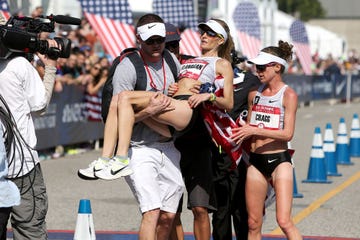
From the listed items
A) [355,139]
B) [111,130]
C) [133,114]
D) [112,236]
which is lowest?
[355,139]

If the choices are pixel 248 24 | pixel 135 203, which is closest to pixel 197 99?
pixel 135 203

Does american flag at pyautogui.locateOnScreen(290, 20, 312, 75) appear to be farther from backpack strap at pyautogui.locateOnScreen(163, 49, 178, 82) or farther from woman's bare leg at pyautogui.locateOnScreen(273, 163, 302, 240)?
backpack strap at pyautogui.locateOnScreen(163, 49, 178, 82)

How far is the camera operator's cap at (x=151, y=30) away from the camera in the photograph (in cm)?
798

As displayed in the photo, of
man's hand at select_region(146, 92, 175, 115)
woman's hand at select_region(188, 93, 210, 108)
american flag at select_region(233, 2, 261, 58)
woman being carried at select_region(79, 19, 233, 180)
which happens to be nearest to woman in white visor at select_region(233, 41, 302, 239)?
woman being carried at select_region(79, 19, 233, 180)

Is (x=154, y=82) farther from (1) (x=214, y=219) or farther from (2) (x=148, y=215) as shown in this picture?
(1) (x=214, y=219)

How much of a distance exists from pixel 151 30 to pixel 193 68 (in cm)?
54

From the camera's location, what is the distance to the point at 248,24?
34281 mm

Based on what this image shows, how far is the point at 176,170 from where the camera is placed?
834cm

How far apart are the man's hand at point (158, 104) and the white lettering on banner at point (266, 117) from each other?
3.40 ft

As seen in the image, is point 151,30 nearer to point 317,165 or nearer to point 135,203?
point 135,203

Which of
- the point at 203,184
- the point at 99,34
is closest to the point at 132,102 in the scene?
the point at 203,184

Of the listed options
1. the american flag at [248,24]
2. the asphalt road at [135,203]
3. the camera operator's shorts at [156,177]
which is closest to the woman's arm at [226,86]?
the camera operator's shorts at [156,177]

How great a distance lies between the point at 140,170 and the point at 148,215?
1.07 ft

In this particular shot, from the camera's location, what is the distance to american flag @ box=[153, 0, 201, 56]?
89.3 ft
